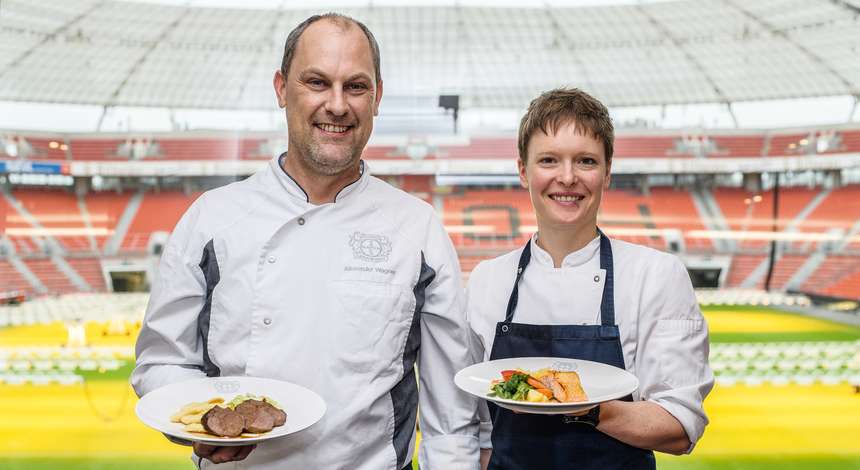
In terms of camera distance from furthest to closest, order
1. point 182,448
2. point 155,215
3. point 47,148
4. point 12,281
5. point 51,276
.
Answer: point 155,215, point 47,148, point 51,276, point 12,281, point 182,448

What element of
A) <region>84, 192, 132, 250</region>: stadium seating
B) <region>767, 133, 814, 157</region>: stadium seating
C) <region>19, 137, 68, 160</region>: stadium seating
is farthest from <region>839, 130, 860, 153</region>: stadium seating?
<region>19, 137, 68, 160</region>: stadium seating

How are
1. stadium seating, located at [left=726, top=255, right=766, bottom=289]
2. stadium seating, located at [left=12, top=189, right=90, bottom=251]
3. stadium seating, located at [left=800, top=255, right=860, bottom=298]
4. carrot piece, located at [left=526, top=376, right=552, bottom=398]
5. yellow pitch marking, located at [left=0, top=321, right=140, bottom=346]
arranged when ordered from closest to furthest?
1. carrot piece, located at [left=526, top=376, right=552, bottom=398]
2. yellow pitch marking, located at [left=0, top=321, right=140, bottom=346]
3. stadium seating, located at [left=800, top=255, right=860, bottom=298]
4. stadium seating, located at [left=726, top=255, right=766, bottom=289]
5. stadium seating, located at [left=12, top=189, right=90, bottom=251]

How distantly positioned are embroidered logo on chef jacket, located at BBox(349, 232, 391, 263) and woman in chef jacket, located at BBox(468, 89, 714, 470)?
1.21ft

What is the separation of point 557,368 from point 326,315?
2.02 feet

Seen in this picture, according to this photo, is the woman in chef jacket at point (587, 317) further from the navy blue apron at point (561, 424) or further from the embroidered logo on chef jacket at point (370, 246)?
the embroidered logo on chef jacket at point (370, 246)

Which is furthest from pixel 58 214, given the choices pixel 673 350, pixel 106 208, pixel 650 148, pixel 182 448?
pixel 673 350

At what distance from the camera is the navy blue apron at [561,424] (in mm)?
1776

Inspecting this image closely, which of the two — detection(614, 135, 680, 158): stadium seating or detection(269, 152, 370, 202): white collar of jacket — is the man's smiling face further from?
detection(614, 135, 680, 158): stadium seating

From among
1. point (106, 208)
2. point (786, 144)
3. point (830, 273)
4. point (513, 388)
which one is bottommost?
point (106, 208)

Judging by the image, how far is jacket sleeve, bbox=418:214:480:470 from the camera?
1.76 meters

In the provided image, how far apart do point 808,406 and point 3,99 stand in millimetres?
23950

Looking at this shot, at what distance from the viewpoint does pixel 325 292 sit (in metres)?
1.69

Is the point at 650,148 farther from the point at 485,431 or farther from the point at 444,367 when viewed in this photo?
the point at 444,367

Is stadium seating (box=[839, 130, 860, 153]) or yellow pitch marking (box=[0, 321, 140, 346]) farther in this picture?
stadium seating (box=[839, 130, 860, 153])
